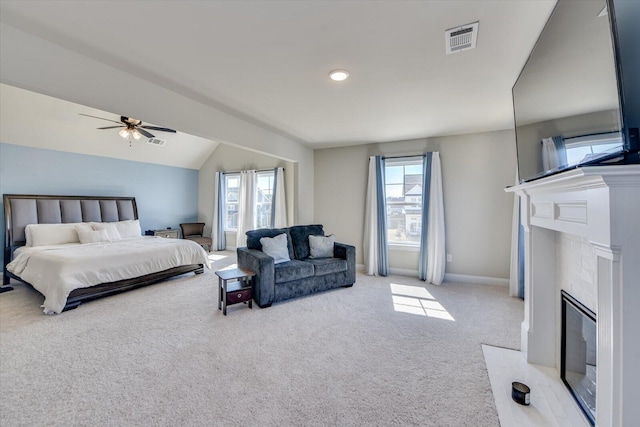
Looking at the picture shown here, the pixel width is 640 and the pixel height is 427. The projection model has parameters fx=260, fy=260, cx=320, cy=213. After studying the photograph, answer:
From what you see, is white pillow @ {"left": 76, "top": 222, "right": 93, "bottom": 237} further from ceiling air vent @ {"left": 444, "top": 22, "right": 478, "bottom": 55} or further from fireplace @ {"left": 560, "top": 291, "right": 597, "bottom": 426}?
fireplace @ {"left": 560, "top": 291, "right": 597, "bottom": 426}

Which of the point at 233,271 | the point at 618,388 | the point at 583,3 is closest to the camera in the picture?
the point at 618,388

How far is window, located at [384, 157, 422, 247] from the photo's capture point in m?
4.60

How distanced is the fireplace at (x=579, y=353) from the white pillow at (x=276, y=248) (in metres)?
2.89

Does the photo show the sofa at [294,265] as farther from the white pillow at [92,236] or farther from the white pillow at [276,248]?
the white pillow at [92,236]

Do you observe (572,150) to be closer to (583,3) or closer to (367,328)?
(583,3)

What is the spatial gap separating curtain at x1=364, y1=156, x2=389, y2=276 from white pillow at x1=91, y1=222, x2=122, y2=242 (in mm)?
4645

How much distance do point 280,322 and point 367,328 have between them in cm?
92

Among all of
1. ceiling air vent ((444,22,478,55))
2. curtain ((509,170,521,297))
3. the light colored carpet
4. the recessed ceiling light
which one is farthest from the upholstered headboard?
curtain ((509,170,521,297))

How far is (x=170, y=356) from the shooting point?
2.17m

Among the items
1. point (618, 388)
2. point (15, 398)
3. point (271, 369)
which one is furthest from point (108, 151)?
point (618, 388)

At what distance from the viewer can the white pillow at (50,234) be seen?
4.09m

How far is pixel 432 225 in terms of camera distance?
425 centimetres

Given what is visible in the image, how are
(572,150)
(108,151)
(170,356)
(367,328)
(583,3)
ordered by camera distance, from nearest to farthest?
1. (583,3)
2. (572,150)
3. (170,356)
4. (367,328)
5. (108,151)

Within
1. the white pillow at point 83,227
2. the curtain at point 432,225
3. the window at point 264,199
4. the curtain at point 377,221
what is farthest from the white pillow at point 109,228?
the curtain at point 432,225
